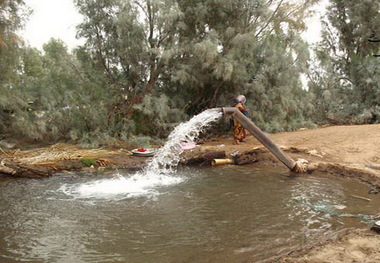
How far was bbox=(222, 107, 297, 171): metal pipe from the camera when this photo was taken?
20.1 feet

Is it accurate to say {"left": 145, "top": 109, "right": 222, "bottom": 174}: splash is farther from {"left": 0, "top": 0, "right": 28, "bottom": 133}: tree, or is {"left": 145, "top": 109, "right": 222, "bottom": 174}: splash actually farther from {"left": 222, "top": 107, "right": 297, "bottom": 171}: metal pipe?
{"left": 0, "top": 0, "right": 28, "bottom": 133}: tree

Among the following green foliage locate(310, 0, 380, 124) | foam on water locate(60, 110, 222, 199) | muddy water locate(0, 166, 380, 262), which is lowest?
muddy water locate(0, 166, 380, 262)

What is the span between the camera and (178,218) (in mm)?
4395

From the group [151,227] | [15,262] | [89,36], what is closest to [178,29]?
[89,36]

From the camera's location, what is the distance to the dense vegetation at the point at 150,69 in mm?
9703

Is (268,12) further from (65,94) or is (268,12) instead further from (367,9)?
(65,94)

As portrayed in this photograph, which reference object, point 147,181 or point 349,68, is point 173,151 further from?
point 349,68

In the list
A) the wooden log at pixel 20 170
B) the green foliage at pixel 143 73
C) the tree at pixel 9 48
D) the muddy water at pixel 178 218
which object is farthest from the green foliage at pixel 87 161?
the tree at pixel 9 48

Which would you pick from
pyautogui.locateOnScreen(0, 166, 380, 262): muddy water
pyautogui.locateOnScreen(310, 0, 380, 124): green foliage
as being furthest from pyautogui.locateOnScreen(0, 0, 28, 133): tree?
pyautogui.locateOnScreen(310, 0, 380, 124): green foliage

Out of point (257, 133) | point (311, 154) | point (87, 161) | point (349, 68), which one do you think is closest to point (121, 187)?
point (87, 161)

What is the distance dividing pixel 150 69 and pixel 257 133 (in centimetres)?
560

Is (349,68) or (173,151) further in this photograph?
(349,68)

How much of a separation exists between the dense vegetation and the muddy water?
403 centimetres

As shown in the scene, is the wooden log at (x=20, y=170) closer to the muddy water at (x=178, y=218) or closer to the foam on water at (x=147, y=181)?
the muddy water at (x=178, y=218)
